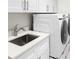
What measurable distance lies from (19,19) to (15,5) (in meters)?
0.68

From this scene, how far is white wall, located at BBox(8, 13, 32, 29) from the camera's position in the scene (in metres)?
1.91

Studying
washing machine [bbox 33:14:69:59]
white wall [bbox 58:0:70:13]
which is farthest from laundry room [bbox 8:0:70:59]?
white wall [bbox 58:0:70:13]

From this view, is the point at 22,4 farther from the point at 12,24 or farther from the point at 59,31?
the point at 59,31

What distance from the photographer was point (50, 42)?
6.73 feet

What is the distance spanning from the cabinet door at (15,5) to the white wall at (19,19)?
41cm

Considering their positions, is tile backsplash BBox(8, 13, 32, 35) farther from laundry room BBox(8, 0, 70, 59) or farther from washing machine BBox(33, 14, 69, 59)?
washing machine BBox(33, 14, 69, 59)

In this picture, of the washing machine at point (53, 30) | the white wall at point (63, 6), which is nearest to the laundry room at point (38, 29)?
the washing machine at point (53, 30)

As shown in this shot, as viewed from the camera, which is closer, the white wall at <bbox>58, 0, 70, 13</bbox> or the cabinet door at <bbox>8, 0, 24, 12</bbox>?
the cabinet door at <bbox>8, 0, 24, 12</bbox>

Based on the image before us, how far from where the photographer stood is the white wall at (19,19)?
1.91 m

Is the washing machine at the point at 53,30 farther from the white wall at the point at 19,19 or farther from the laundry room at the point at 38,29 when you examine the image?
the white wall at the point at 19,19

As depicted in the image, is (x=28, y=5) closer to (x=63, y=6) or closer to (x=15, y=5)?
(x=15, y=5)

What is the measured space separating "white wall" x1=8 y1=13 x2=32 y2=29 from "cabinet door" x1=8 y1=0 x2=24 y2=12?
1.35 ft

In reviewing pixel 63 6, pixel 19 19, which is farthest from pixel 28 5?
pixel 63 6
